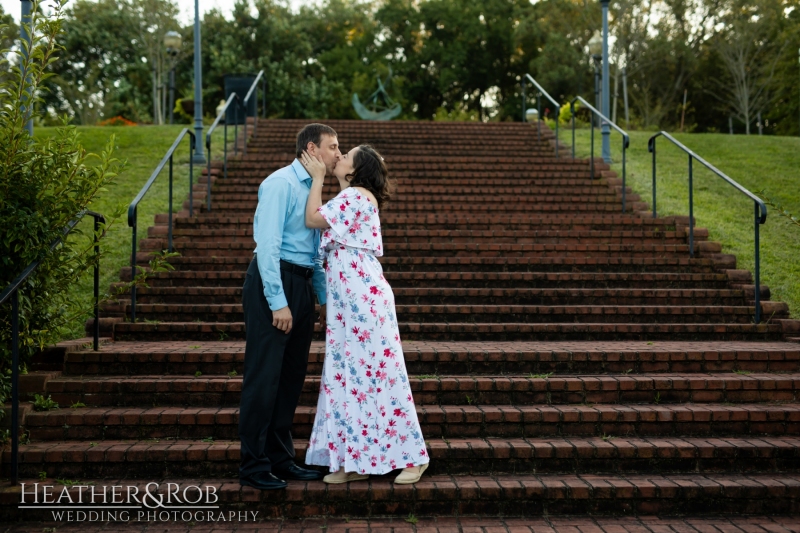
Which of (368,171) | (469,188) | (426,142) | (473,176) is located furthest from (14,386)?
(426,142)

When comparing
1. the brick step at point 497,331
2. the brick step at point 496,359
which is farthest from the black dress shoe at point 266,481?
the brick step at point 497,331

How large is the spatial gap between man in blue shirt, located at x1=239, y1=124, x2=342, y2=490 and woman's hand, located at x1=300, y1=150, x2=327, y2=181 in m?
0.03

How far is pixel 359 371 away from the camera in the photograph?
154 inches

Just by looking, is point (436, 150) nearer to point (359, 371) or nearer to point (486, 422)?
point (486, 422)

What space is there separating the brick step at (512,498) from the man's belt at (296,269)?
110 centimetres

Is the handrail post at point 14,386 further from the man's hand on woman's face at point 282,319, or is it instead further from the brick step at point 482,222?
the brick step at point 482,222

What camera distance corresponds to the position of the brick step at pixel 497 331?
5.74 meters

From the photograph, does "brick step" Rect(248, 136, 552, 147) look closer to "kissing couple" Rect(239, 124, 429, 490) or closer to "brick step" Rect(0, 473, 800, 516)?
"kissing couple" Rect(239, 124, 429, 490)

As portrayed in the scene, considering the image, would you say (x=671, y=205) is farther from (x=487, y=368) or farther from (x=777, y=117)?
(x=777, y=117)

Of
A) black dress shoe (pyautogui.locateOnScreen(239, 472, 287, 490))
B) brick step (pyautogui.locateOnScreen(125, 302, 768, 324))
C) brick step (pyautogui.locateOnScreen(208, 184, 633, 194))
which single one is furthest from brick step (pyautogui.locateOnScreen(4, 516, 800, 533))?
brick step (pyautogui.locateOnScreen(208, 184, 633, 194))

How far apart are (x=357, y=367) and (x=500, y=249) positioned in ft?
12.5

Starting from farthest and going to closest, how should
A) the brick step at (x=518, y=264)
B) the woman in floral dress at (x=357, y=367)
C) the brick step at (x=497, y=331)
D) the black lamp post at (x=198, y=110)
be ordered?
the black lamp post at (x=198, y=110) < the brick step at (x=518, y=264) < the brick step at (x=497, y=331) < the woman in floral dress at (x=357, y=367)

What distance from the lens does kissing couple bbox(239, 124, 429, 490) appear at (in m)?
3.80

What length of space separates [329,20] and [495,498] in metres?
32.2
